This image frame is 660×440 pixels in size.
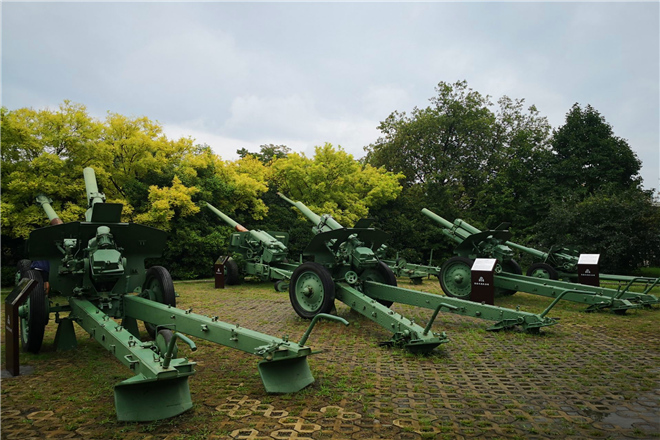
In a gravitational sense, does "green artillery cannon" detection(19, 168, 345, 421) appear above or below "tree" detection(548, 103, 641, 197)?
below

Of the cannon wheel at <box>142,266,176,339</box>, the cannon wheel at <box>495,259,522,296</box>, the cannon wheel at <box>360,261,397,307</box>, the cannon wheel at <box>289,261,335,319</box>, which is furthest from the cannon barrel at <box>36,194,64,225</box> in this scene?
the cannon wheel at <box>495,259,522,296</box>

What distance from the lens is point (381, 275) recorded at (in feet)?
28.3

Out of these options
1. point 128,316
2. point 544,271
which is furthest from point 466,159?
point 128,316

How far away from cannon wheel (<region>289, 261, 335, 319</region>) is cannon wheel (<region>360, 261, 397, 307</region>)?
134 cm

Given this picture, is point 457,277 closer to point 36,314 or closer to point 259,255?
point 259,255

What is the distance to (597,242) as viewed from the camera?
1570 centimetres

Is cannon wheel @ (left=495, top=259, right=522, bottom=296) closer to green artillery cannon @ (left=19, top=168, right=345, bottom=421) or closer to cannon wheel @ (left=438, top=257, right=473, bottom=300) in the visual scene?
cannon wheel @ (left=438, top=257, right=473, bottom=300)

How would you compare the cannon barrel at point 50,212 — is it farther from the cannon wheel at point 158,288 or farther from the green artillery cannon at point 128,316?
the cannon wheel at point 158,288

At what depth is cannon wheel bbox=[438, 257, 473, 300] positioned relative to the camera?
9992mm

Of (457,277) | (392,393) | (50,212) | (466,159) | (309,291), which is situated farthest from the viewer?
(466,159)

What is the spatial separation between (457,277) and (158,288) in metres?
6.51

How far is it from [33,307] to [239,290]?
774cm

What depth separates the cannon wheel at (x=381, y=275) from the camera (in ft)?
27.9

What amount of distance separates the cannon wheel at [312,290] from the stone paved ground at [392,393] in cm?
56
